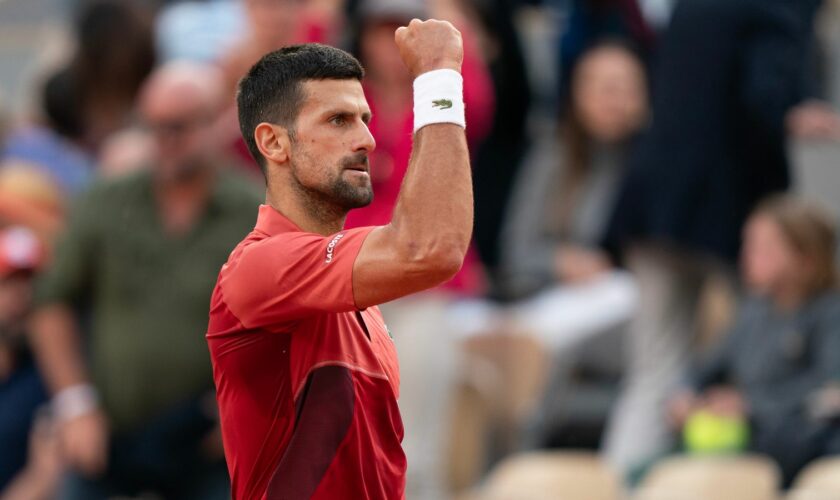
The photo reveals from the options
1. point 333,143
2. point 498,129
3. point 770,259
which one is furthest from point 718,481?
point 333,143

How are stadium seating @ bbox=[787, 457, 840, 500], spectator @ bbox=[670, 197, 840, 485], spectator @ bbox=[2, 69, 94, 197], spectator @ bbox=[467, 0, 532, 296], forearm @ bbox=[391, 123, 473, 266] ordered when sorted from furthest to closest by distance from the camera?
1. spectator @ bbox=[2, 69, 94, 197]
2. spectator @ bbox=[467, 0, 532, 296]
3. spectator @ bbox=[670, 197, 840, 485]
4. stadium seating @ bbox=[787, 457, 840, 500]
5. forearm @ bbox=[391, 123, 473, 266]

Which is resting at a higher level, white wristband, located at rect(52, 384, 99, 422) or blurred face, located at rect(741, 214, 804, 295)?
blurred face, located at rect(741, 214, 804, 295)

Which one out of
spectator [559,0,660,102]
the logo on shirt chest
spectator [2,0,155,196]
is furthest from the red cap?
the logo on shirt chest

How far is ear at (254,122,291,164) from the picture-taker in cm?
298

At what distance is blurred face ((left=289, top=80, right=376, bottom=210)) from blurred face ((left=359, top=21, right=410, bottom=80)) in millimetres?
3108

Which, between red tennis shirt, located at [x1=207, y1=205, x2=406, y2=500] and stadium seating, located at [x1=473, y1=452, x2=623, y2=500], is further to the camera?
stadium seating, located at [x1=473, y1=452, x2=623, y2=500]

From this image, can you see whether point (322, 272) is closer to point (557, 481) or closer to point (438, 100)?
point (438, 100)

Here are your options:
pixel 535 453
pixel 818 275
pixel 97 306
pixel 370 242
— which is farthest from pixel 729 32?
pixel 370 242

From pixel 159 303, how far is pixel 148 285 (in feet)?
0.29

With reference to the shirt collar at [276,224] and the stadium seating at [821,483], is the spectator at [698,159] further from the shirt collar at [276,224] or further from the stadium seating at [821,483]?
the shirt collar at [276,224]

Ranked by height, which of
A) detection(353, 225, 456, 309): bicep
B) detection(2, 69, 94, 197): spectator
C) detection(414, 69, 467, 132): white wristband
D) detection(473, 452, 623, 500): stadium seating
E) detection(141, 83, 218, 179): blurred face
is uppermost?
detection(414, 69, 467, 132): white wristband

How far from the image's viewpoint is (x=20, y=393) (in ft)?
23.0

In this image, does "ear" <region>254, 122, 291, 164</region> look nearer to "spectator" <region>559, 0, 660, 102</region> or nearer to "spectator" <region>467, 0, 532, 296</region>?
"spectator" <region>467, 0, 532, 296</region>

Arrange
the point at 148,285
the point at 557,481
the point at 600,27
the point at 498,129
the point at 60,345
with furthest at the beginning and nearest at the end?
the point at 600,27 < the point at 498,129 < the point at 60,345 < the point at 557,481 < the point at 148,285
